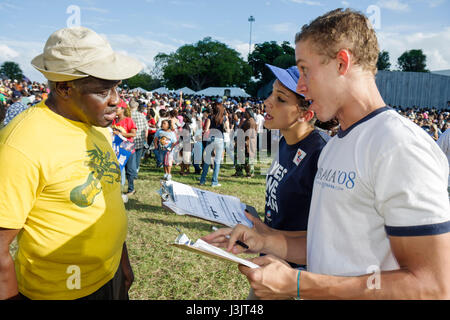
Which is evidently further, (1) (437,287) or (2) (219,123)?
(2) (219,123)

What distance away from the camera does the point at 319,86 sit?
132 cm

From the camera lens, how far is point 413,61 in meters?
87.2

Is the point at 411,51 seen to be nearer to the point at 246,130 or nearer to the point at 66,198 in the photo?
the point at 246,130

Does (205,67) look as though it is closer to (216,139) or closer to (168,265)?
(216,139)

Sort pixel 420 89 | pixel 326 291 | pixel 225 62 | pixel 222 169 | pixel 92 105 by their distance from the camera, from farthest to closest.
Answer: pixel 225 62, pixel 420 89, pixel 222 169, pixel 92 105, pixel 326 291

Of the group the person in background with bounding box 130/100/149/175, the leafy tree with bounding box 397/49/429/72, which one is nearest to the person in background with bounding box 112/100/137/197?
the person in background with bounding box 130/100/149/175

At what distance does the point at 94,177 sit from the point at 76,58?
26.3 inches

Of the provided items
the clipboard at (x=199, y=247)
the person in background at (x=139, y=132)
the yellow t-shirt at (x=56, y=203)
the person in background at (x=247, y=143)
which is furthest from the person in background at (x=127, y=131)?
the clipboard at (x=199, y=247)

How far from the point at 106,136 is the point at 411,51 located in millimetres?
107530

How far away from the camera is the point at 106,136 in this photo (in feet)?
7.37

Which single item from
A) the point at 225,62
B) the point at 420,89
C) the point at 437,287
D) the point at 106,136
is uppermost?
the point at 225,62

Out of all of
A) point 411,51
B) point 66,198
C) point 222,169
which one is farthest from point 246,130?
point 411,51

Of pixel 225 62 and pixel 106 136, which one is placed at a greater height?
pixel 225 62

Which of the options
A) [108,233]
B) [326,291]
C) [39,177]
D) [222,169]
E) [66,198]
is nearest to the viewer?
[326,291]
